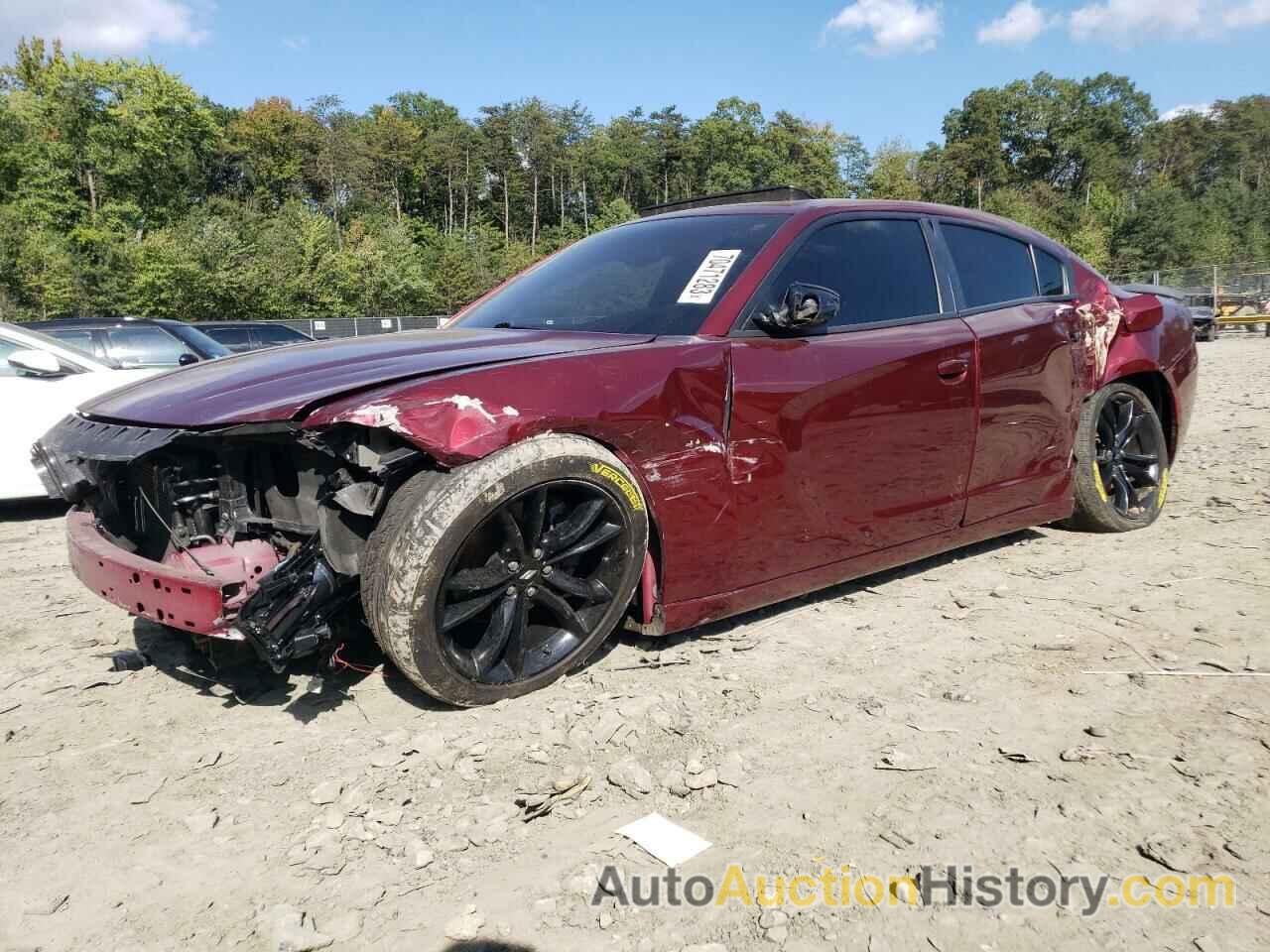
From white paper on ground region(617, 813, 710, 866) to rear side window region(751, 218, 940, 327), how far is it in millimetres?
1807

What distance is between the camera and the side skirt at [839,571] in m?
3.05

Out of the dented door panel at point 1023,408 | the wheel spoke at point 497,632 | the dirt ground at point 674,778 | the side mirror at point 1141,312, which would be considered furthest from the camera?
the side mirror at point 1141,312

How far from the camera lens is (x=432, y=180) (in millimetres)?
87188

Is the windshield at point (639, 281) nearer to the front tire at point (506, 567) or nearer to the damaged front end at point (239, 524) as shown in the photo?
the front tire at point (506, 567)

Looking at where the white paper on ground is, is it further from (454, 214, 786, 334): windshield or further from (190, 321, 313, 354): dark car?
(190, 321, 313, 354): dark car

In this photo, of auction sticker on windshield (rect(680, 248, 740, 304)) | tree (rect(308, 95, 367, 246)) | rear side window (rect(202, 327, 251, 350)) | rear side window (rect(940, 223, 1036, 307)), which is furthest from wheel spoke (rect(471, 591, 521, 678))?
tree (rect(308, 95, 367, 246))

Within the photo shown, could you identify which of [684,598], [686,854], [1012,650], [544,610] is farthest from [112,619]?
[1012,650]

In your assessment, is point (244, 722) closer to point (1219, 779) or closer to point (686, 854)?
point (686, 854)

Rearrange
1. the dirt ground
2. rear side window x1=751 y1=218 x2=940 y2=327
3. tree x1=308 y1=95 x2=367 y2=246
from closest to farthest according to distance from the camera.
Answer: the dirt ground, rear side window x1=751 y1=218 x2=940 y2=327, tree x1=308 y1=95 x2=367 y2=246

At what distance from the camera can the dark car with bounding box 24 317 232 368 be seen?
901cm

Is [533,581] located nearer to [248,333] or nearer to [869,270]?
[869,270]

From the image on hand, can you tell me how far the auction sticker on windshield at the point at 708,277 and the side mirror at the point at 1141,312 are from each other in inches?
96.3

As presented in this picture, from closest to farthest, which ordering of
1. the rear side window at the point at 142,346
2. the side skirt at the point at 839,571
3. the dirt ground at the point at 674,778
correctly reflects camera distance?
1. the dirt ground at the point at 674,778
2. the side skirt at the point at 839,571
3. the rear side window at the point at 142,346

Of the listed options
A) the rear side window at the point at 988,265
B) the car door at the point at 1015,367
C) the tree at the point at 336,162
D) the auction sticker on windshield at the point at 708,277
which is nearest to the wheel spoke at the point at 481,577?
the auction sticker on windshield at the point at 708,277
